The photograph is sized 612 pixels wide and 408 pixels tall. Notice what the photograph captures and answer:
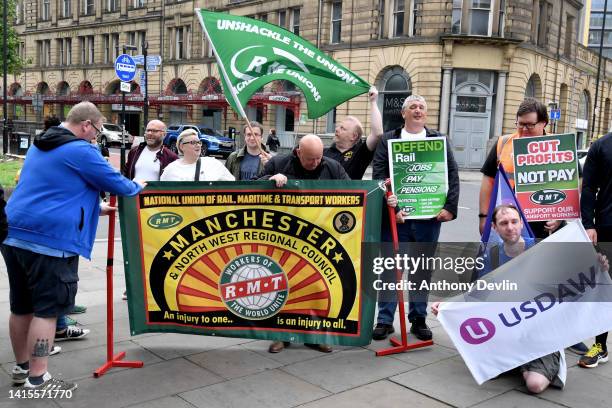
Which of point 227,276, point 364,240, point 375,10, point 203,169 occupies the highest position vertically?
point 375,10

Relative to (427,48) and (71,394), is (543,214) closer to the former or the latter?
(71,394)

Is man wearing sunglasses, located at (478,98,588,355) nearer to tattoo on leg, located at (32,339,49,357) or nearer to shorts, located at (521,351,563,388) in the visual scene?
shorts, located at (521,351,563,388)

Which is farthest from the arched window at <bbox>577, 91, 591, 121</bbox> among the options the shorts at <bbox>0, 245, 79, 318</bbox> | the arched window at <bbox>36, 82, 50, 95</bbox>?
the arched window at <bbox>36, 82, 50, 95</bbox>

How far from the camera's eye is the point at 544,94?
33062mm

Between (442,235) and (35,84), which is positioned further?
(35,84)

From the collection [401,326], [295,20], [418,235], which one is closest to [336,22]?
[295,20]

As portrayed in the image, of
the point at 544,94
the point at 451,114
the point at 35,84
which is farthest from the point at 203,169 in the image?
the point at 35,84

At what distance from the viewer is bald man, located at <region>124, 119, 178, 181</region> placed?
610cm

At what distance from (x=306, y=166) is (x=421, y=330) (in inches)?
68.1

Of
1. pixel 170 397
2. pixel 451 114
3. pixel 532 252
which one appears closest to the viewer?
pixel 170 397

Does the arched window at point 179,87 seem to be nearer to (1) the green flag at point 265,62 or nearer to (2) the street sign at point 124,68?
(2) the street sign at point 124,68

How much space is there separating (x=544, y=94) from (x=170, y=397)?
33301mm

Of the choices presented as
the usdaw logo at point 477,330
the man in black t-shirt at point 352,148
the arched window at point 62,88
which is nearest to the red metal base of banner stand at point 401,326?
the usdaw logo at point 477,330

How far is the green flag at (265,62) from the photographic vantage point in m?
4.86
